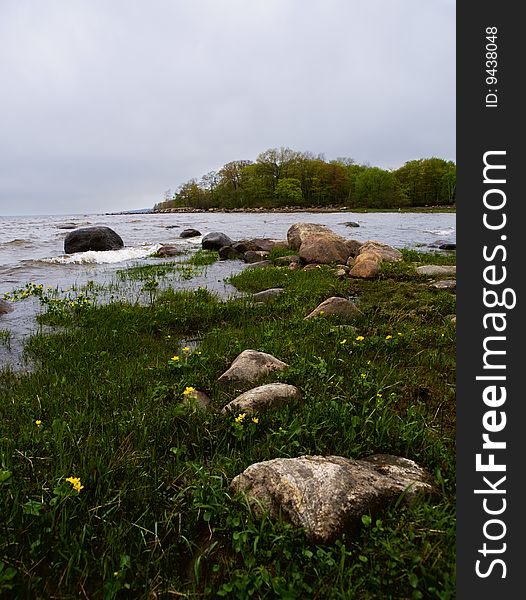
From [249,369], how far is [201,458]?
4.59 ft

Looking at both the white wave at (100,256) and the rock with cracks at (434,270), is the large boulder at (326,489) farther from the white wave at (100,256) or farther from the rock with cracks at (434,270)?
the white wave at (100,256)

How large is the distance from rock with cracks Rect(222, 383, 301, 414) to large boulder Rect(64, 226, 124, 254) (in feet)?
61.6

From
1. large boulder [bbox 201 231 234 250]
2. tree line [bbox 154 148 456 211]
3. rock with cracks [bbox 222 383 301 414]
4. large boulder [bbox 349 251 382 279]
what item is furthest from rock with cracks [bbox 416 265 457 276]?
tree line [bbox 154 148 456 211]

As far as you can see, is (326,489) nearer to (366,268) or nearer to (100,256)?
(366,268)

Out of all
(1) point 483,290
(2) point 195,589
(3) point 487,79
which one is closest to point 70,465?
(2) point 195,589

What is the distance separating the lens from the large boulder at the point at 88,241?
19.6m

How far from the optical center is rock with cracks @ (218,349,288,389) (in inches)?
158

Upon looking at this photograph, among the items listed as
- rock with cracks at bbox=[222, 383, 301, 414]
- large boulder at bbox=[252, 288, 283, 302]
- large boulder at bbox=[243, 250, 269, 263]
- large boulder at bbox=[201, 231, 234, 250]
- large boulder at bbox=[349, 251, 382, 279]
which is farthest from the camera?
large boulder at bbox=[201, 231, 234, 250]

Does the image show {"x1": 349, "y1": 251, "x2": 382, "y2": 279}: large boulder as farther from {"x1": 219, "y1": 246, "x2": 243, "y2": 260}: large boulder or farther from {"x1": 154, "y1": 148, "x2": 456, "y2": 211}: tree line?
{"x1": 154, "y1": 148, "x2": 456, "y2": 211}: tree line

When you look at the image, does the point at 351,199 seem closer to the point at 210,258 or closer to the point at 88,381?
the point at 210,258

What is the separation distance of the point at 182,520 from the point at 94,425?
1.39 m

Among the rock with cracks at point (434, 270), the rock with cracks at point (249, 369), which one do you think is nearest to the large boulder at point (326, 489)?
the rock with cracks at point (249, 369)

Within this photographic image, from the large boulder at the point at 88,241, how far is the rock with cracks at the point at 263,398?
1876cm

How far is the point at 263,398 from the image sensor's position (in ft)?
11.3
